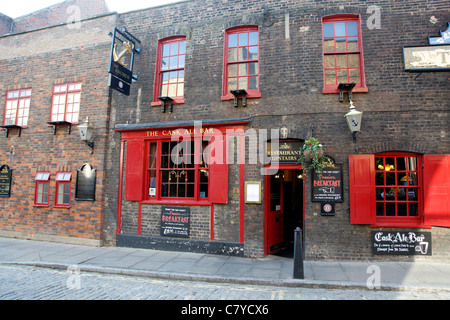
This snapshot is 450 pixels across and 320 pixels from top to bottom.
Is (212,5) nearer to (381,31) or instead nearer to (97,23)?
(97,23)

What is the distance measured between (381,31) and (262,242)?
6.79 metres

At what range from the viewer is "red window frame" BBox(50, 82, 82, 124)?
971 centimetres

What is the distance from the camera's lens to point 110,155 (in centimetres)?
907

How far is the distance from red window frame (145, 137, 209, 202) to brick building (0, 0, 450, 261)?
47mm

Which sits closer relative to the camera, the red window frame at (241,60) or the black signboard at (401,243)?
the black signboard at (401,243)

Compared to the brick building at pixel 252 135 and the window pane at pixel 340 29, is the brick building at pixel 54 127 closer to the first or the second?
the brick building at pixel 252 135

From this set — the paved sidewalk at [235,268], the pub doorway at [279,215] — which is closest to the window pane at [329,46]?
the pub doorway at [279,215]

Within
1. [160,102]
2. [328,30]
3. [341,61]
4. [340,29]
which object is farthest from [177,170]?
[340,29]

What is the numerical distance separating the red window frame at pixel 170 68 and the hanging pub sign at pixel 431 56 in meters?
6.54

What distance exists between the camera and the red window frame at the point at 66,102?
9.71 m

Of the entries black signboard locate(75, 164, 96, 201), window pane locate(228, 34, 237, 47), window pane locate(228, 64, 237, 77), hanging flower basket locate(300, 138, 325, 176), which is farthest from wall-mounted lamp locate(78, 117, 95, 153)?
hanging flower basket locate(300, 138, 325, 176)

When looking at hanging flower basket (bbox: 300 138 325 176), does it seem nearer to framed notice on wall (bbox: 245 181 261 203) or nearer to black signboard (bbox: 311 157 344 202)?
black signboard (bbox: 311 157 344 202)

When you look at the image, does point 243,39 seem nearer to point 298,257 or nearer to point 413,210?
point 298,257

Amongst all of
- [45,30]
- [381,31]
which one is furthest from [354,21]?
[45,30]
